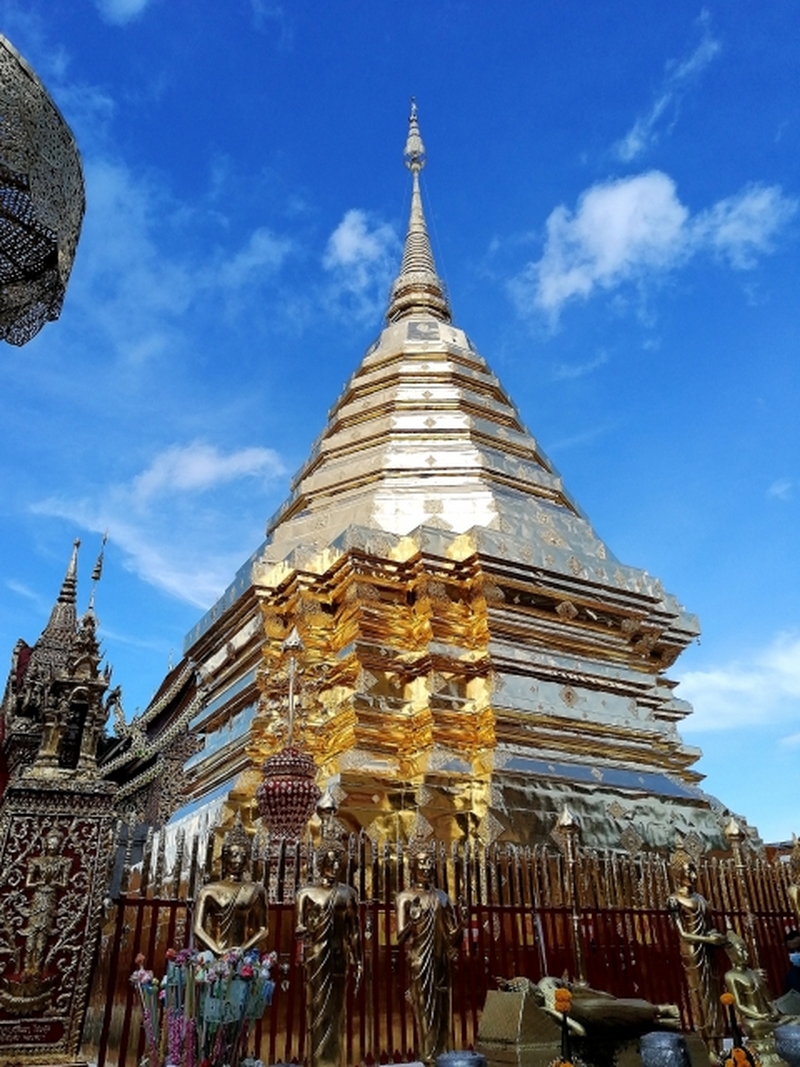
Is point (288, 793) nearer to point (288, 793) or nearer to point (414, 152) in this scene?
point (288, 793)

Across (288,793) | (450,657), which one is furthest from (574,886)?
(450,657)

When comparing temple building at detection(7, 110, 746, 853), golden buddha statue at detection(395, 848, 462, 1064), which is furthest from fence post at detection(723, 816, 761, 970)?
golden buddha statue at detection(395, 848, 462, 1064)

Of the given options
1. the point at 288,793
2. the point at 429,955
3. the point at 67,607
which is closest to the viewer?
the point at 429,955

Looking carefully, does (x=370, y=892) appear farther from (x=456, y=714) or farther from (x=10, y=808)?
(x=456, y=714)

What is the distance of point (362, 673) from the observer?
9883mm

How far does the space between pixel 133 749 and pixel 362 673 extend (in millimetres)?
7356

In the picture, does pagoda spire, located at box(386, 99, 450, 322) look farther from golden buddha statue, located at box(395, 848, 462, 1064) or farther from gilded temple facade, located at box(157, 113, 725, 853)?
golden buddha statue, located at box(395, 848, 462, 1064)

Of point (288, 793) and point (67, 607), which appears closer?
point (288, 793)

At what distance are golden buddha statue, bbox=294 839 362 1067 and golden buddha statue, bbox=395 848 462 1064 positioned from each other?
1.16 ft

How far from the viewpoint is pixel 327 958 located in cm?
532

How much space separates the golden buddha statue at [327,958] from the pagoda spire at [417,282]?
1405cm

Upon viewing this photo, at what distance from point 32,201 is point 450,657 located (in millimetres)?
6627

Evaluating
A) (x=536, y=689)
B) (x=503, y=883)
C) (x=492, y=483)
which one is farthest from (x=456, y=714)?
(x=492, y=483)

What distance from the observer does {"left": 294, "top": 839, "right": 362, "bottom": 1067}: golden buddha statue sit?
5.22 m
